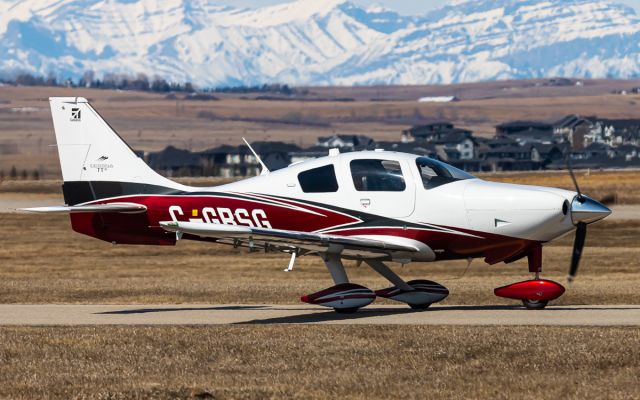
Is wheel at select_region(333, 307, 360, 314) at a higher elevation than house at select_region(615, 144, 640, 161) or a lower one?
higher

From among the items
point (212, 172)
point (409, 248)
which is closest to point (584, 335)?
point (409, 248)

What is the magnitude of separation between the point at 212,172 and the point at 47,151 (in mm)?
22755

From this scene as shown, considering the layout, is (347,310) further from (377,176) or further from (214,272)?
(214,272)

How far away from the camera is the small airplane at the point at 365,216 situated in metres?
19.9

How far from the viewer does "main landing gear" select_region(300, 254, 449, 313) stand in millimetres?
20750

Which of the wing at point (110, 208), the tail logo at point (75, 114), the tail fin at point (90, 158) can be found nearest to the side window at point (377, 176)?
the tail fin at point (90, 158)

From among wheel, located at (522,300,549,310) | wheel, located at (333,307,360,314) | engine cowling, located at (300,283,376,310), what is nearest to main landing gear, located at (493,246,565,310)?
wheel, located at (522,300,549,310)

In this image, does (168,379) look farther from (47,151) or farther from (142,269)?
(47,151)

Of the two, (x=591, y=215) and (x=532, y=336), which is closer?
(x=532, y=336)

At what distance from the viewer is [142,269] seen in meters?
37.7

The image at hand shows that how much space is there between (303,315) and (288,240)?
1.89 metres

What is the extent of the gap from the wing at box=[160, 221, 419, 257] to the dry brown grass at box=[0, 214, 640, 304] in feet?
11.5

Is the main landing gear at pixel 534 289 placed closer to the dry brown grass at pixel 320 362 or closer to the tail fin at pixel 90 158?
the dry brown grass at pixel 320 362

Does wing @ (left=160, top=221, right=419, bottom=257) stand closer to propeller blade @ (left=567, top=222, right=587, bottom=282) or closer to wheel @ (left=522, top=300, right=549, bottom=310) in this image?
wheel @ (left=522, top=300, right=549, bottom=310)
